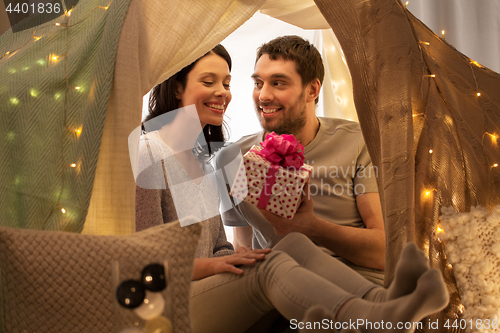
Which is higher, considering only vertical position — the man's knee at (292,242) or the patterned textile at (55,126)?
the patterned textile at (55,126)

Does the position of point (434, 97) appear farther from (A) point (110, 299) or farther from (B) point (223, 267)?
(A) point (110, 299)

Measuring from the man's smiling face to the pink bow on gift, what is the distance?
0.41 m

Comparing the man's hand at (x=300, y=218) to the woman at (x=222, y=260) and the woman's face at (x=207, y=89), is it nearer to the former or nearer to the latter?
the woman at (x=222, y=260)

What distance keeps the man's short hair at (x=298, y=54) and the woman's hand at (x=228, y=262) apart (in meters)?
0.86

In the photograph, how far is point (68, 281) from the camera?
745 millimetres

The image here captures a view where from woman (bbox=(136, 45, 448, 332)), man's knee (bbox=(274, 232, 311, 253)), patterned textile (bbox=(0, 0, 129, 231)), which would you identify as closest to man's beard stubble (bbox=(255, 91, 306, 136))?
woman (bbox=(136, 45, 448, 332))

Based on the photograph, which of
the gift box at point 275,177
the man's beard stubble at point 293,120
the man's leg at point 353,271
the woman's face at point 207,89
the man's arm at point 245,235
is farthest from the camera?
the man's arm at point 245,235

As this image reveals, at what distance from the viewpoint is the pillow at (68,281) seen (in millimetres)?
737

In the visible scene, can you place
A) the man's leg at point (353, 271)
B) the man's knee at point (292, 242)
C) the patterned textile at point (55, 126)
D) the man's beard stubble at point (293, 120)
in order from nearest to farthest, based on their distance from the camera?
1. the man's leg at point (353, 271)
2. the patterned textile at point (55, 126)
3. the man's knee at point (292, 242)
4. the man's beard stubble at point (293, 120)

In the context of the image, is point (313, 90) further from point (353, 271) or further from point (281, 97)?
point (353, 271)

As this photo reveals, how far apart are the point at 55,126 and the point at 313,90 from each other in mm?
1065

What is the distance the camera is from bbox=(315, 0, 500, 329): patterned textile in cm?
104

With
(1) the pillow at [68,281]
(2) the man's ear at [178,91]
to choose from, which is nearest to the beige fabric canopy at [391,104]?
(1) the pillow at [68,281]

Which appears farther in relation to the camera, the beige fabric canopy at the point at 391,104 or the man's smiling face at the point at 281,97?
the man's smiling face at the point at 281,97
